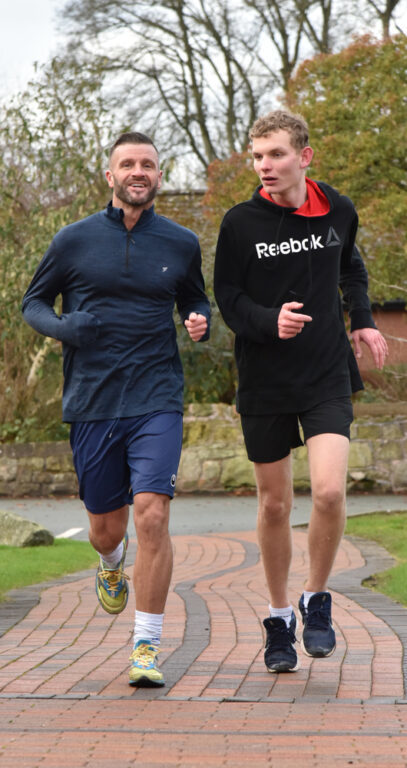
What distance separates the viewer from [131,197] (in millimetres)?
4629

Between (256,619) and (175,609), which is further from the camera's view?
(175,609)

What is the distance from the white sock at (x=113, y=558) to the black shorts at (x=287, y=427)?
3.00ft

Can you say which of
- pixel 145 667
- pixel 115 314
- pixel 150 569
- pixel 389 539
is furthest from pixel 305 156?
pixel 389 539

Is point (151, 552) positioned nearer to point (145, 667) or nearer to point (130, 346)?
point (145, 667)

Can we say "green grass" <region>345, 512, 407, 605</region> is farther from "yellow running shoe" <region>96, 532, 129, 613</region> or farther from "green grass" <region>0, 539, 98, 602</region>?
"green grass" <region>0, 539, 98, 602</region>

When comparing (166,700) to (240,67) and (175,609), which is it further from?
(240,67)

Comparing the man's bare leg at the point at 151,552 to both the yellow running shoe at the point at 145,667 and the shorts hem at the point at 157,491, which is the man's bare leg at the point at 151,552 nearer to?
the shorts hem at the point at 157,491

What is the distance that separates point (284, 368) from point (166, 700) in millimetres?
1312

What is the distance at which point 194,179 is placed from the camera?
3209 cm

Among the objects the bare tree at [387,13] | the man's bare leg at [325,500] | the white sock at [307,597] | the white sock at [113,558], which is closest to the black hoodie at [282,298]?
the man's bare leg at [325,500]

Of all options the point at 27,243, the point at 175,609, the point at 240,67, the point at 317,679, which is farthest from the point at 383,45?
the point at 317,679

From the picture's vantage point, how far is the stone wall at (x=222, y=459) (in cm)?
1545

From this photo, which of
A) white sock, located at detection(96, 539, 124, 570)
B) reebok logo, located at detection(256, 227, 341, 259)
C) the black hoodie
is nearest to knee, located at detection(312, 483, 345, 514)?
the black hoodie

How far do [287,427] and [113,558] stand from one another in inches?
43.7
